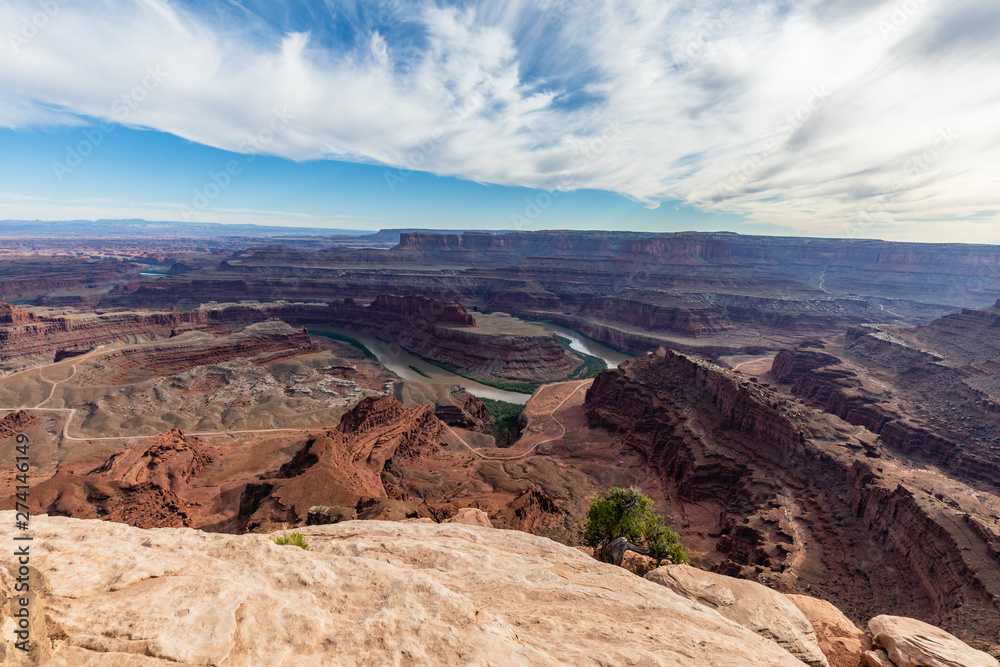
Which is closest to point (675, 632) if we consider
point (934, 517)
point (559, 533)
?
point (559, 533)

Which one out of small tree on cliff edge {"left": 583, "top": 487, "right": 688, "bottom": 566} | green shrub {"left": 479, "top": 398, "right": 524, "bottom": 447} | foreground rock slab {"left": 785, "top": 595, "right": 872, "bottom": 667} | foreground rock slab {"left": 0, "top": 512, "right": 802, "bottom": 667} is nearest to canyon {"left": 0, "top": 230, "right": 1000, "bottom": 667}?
foreground rock slab {"left": 785, "top": 595, "right": 872, "bottom": 667}

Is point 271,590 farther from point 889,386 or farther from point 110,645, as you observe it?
point 889,386

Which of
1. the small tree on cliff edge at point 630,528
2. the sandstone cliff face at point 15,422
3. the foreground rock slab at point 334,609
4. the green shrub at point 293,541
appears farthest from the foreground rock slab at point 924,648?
the sandstone cliff face at point 15,422

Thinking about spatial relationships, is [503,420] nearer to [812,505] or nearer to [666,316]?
[812,505]

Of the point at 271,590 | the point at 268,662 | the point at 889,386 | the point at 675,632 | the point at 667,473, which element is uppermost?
the point at 268,662

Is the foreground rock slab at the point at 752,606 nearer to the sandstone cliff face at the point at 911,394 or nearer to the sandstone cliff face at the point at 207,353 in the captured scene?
the sandstone cliff face at the point at 911,394

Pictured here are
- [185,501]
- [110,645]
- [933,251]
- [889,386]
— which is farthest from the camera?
[933,251]
